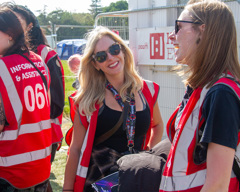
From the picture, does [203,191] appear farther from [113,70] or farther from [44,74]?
[44,74]

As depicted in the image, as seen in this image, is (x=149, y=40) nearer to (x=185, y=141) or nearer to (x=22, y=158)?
(x=22, y=158)

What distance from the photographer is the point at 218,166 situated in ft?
4.04

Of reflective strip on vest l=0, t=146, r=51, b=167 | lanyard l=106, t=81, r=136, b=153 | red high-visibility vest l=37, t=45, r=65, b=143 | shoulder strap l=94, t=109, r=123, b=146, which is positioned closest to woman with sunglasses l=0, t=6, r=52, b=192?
reflective strip on vest l=0, t=146, r=51, b=167

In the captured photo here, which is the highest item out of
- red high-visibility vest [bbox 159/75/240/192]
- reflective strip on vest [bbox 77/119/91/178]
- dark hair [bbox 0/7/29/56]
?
dark hair [bbox 0/7/29/56]

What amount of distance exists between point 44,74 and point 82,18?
211 ft

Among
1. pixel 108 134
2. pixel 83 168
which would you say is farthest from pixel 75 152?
pixel 108 134

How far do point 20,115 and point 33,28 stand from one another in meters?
1.54

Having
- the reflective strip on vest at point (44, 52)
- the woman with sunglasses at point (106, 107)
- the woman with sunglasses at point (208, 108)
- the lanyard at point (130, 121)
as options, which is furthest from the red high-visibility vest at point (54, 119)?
the woman with sunglasses at point (208, 108)

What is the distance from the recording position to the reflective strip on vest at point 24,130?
214 cm

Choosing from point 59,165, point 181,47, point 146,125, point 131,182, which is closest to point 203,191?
point 131,182

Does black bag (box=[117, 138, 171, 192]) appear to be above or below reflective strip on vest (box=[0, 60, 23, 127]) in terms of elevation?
below

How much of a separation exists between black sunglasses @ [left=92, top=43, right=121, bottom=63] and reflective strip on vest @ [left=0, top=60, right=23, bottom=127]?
0.66 metres

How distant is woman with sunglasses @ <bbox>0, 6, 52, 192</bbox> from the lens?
7.04ft

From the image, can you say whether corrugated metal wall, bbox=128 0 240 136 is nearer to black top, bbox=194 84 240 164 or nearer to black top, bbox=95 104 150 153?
black top, bbox=95 104 150 153
